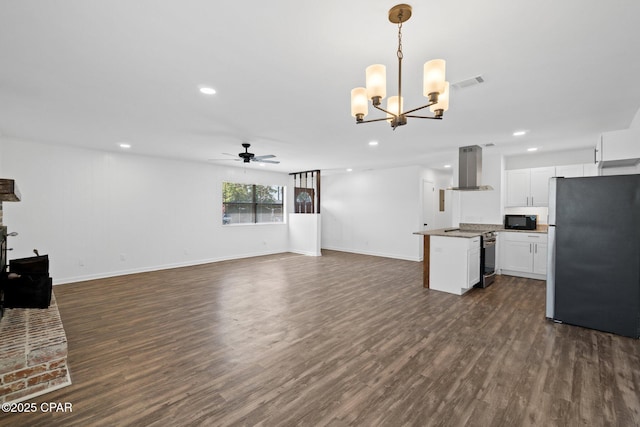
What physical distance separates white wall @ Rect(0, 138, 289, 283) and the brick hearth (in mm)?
3168

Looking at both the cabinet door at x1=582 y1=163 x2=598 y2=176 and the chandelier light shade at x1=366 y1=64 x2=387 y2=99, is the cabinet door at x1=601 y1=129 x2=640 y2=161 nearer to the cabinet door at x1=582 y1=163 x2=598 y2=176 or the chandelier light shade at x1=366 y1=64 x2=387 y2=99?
the cabinet door at x1=582 y1=163 x2=598 y2=176

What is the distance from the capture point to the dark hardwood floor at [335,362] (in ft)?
6.18

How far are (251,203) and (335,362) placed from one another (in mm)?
6437

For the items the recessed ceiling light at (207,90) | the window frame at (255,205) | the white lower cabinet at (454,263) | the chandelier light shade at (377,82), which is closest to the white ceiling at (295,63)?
the recessed ceiling light at (207,90)

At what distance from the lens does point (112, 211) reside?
18.9ft

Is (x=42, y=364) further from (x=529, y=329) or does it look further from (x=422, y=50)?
(x=529, y=329)

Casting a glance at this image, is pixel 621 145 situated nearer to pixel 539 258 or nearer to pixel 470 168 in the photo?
pixel 470 168

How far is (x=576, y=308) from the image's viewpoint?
328 cm

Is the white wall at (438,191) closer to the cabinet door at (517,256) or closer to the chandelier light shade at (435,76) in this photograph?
the cabinet door at (517,256)

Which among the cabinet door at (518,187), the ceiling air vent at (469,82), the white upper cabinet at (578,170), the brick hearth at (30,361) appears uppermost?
the ceiling air vent at (469,82)

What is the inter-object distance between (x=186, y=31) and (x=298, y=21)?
76cm

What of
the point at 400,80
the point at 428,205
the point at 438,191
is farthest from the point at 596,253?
the point at 438,191

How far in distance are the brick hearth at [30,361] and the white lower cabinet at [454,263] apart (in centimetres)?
476

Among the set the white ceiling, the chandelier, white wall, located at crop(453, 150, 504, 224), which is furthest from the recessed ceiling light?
white wall, located at crop(453, 150, 504, 224)
